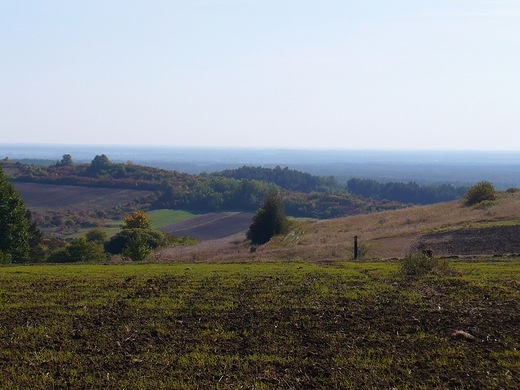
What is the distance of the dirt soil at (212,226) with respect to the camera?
67250mm

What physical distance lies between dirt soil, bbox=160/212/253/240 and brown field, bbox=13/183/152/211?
1801 centimetres

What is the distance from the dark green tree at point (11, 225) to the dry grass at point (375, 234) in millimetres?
9647

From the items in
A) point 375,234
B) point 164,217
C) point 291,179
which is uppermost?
point 375,234

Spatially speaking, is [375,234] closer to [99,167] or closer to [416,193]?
[416,193]

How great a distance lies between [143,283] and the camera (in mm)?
13297

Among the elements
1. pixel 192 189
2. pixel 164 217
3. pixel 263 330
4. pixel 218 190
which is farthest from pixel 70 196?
pixel 263 330

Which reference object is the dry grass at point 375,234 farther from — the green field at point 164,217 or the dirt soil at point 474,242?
the green field at point 164,217

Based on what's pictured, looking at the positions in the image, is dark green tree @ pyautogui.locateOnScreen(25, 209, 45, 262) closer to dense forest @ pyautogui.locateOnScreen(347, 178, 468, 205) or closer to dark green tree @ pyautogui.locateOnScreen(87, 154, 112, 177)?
dark green tree @ pyautogui.locateOnScreen(87, 154, 112, 177)

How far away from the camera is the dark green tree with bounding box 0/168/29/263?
1288 inches

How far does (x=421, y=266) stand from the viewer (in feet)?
45.5

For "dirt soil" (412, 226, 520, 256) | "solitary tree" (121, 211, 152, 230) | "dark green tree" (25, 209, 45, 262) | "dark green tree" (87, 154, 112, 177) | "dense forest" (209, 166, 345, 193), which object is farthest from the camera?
"dense forest" (209, 166, 345, 193)

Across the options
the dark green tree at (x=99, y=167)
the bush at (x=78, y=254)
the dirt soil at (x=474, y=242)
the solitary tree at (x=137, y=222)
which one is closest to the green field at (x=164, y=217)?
the solitary tree at (x=137, y=222)

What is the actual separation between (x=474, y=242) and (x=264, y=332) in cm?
1620

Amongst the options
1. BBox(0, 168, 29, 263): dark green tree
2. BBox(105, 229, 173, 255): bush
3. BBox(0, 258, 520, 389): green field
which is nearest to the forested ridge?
BBox(105, 229, 173, 255): bush
